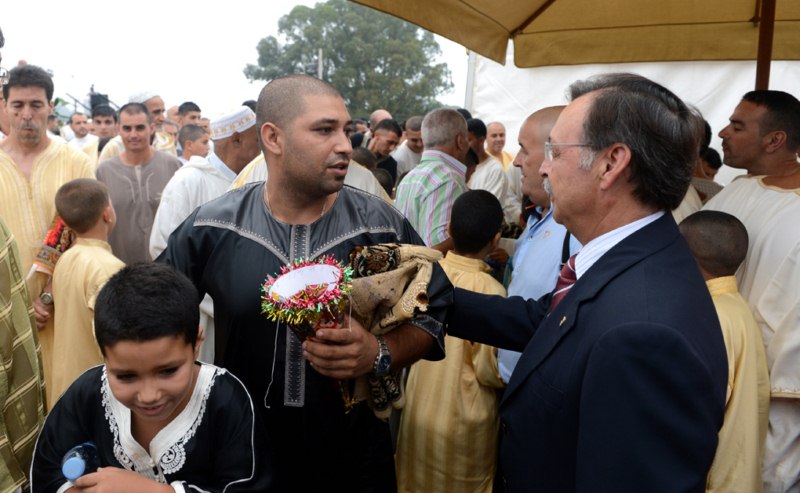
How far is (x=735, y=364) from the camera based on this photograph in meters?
3.17

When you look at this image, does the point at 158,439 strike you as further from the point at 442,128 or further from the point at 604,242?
the point at 442,128

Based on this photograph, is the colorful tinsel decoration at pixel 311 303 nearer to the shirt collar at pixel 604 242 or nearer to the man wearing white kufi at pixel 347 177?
the shirt collar at pixel 604 242

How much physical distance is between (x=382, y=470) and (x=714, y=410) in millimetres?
1441

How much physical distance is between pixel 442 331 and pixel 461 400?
1.41m

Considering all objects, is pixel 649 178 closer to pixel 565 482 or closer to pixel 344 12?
pixel 565 482

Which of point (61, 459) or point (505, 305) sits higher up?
point (505, 305)

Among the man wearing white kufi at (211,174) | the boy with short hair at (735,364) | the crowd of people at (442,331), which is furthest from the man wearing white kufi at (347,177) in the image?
the boy with short hair at (735,364)

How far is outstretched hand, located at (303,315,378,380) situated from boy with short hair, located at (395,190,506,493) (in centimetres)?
168

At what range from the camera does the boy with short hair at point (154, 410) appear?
195 centimetres

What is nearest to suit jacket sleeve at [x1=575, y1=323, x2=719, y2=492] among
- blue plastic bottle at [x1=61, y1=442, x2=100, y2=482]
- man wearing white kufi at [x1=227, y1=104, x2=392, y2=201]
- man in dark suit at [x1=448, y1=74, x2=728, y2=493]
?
man in dark suit at [x1=448, y1=74, x2=728, y2=493]

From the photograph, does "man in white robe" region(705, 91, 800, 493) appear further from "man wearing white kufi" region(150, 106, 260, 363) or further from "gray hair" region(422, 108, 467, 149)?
"man wearing white kufi" region(150, 106, 260, 363)

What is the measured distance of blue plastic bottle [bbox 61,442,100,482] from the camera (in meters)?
→ 1.92

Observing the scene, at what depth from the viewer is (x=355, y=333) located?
2059 millimetres

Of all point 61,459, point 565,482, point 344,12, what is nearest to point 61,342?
point 61,459
